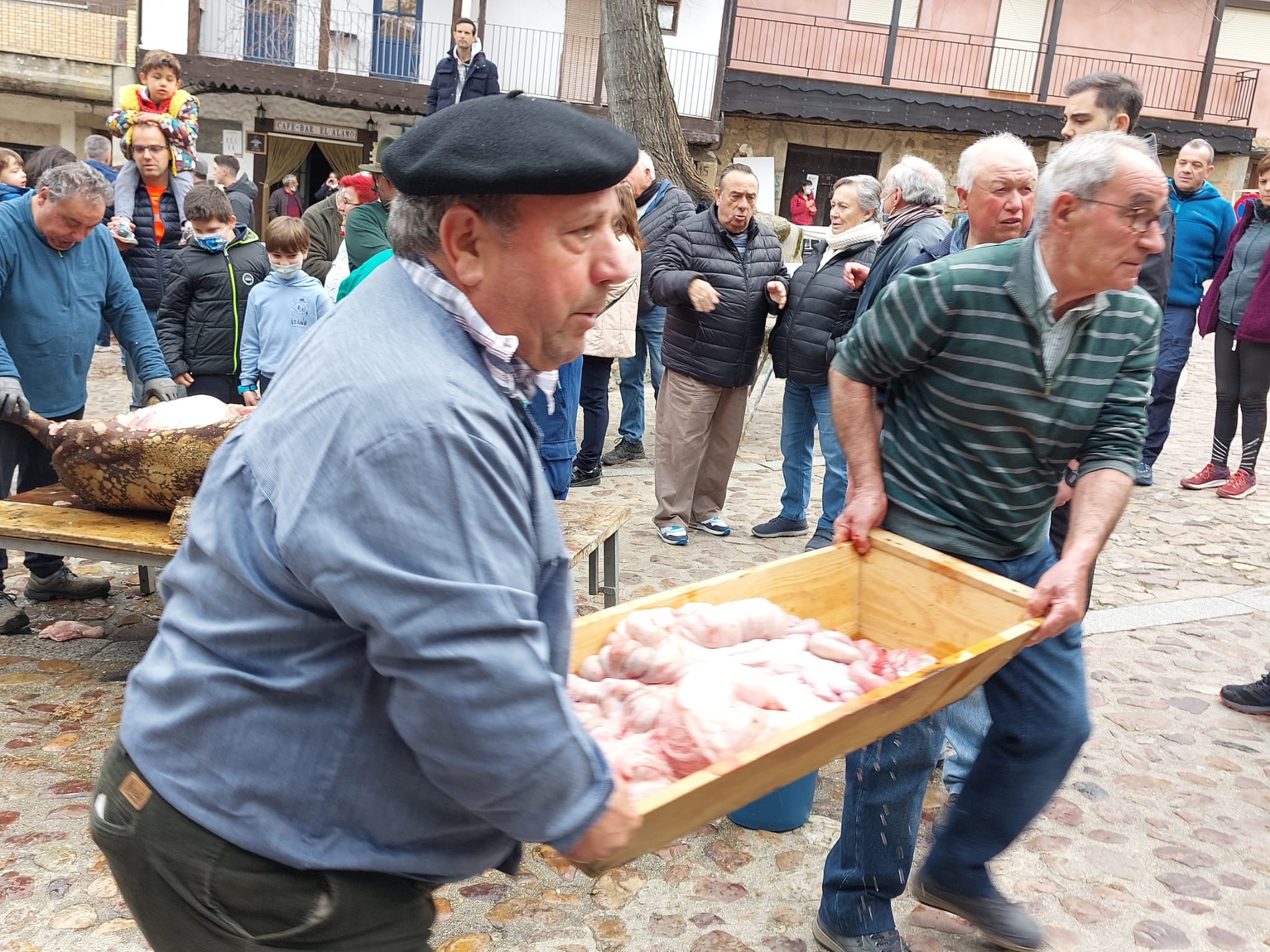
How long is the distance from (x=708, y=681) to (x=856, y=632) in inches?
38.0

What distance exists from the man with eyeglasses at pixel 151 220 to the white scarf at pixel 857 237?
14.2ft

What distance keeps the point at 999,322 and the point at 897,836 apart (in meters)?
1.35

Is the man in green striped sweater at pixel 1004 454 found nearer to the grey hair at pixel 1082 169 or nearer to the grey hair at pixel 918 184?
the grey hair at pixel 1082 169

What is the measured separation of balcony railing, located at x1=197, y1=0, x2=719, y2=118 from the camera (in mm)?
22625

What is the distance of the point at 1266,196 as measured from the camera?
779cm

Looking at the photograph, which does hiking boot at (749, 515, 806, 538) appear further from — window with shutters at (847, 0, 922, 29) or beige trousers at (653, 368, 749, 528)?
window with shutters at (847, 0, 922, 29)

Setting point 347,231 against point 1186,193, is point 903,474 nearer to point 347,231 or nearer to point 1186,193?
point 347,231

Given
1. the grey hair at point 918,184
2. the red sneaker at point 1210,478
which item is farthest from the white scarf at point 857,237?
the red sneaker at point 1210,478

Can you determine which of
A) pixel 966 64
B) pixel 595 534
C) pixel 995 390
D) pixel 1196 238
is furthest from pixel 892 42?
pixel 995 390

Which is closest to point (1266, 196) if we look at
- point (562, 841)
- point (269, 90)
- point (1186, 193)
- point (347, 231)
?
point (1186, 193)

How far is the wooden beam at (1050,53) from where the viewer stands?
87.1 ft

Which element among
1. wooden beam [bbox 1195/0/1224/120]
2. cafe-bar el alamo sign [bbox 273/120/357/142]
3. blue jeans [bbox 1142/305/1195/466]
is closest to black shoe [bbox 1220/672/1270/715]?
blue jeans [bbox 1142/305/1195/466]

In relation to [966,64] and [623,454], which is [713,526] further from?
[966,64]

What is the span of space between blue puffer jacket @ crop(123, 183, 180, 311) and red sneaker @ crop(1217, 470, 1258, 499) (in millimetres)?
7904
